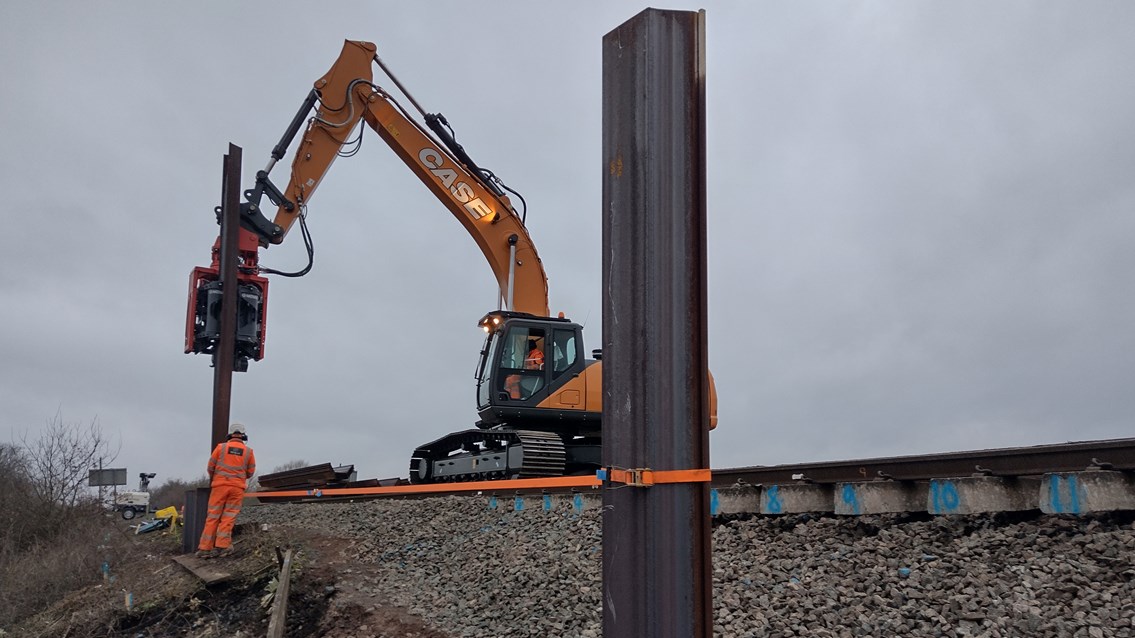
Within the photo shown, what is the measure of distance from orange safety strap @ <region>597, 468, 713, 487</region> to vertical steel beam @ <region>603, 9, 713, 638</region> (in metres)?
0.02

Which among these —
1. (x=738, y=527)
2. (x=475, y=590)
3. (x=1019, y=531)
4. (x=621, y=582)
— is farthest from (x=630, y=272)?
(x=475, y=590)

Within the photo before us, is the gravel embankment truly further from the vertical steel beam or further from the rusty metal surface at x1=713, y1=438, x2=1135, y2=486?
the vertical steel beam

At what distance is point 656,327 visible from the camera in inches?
93.6

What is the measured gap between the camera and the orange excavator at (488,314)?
11.6 m

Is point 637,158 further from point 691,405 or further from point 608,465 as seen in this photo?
point 608,465

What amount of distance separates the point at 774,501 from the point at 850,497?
2.13ft

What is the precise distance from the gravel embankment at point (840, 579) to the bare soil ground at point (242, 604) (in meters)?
0.32

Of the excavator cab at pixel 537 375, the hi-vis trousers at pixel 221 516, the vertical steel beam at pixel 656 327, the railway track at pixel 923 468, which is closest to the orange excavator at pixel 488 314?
the excavator cab at pixel 537 375

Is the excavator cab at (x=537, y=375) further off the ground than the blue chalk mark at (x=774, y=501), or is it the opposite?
the excavator cab at (x=537, y=375)


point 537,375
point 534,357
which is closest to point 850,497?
point 537,375

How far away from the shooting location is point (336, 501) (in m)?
13.7

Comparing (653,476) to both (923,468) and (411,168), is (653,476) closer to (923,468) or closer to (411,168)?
(923,468)

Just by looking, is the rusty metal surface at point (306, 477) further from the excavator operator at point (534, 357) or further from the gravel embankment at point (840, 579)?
the gravel embankment at point (840, 579)

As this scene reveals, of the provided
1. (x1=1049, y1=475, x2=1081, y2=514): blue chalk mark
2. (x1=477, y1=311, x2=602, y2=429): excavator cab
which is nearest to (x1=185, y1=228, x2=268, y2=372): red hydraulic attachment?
(x1=477, y1=311, x2=602, y2=429): excavator cab
